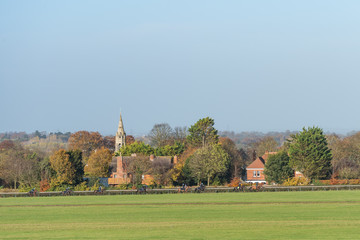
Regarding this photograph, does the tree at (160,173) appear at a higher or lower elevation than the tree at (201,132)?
lower

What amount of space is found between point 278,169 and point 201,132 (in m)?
35.4

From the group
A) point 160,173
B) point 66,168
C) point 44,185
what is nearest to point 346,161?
point 160,173

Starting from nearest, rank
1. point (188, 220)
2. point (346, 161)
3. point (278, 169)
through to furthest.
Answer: point (188, 220) → point (278, 169) → point (346, 161)

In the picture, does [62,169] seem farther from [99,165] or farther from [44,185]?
[99,165]

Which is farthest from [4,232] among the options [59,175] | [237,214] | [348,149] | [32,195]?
[348,149]

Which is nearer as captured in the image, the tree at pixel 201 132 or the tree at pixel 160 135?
the tree at pixel 201 132

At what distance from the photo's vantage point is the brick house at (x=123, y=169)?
109525 mm

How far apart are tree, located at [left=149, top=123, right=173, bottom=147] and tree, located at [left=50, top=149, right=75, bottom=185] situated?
2720 inches

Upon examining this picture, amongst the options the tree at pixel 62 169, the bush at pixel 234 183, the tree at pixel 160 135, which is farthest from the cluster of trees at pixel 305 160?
the tree at pixel 160 135

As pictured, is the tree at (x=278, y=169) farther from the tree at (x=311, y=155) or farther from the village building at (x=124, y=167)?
the village building at (x=124, y=167)

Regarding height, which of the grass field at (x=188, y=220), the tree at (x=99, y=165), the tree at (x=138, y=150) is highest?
the tree at (x=138, y=150)

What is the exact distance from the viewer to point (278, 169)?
109 meters

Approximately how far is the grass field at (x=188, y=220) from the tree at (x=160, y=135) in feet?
354

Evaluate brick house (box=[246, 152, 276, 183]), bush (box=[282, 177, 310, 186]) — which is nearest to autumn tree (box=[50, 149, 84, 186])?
bush (box=[282, 177, 310, 186])
